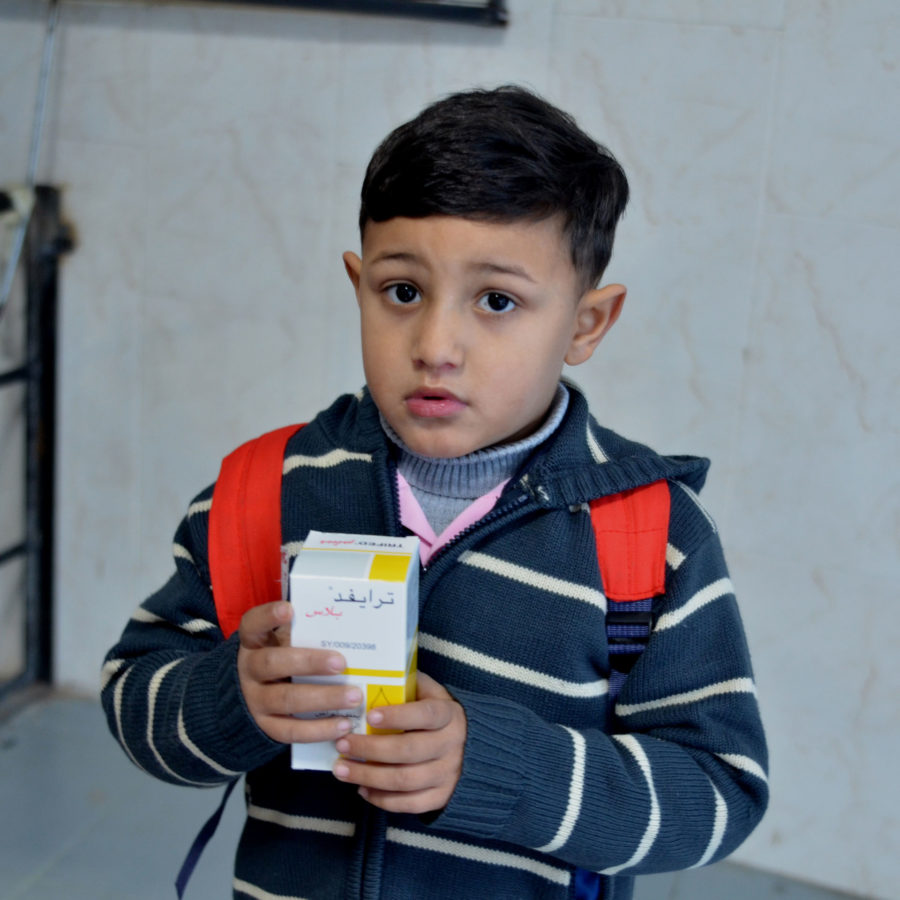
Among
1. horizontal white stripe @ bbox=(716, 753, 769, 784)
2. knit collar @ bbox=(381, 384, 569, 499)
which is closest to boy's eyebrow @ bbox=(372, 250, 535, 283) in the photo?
knit collar @ bbox=(381, 384, 569, 499)

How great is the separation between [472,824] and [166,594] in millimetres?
306

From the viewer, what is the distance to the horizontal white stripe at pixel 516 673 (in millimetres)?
761

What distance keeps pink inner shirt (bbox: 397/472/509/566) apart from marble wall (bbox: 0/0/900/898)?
857 mm

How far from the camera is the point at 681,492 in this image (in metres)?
0.80

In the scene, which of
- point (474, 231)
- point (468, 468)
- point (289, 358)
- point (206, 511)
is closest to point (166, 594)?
point (206, 511)

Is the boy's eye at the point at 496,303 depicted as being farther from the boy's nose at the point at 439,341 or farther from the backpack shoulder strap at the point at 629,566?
the backpack shoulder strap at the point at 629,566

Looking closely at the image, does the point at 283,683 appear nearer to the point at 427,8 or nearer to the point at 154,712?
the point at 154,712

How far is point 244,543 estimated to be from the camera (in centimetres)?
81

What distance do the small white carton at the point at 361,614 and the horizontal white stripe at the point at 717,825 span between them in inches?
9.2

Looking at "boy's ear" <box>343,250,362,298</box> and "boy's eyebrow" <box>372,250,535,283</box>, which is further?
"boy's ear" <box>343,250,362,298</box>

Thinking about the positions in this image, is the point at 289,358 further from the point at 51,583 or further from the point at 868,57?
the point at 868,57

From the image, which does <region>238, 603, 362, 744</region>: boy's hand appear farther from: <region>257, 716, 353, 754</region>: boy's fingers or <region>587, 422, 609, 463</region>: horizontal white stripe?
<region>587, 422, 609, 463</region>: horizontal white stripe

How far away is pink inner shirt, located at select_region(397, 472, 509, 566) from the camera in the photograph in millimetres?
788

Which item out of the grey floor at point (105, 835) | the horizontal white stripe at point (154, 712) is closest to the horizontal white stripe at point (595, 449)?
the horizontal white stripe at point (154, 712)
